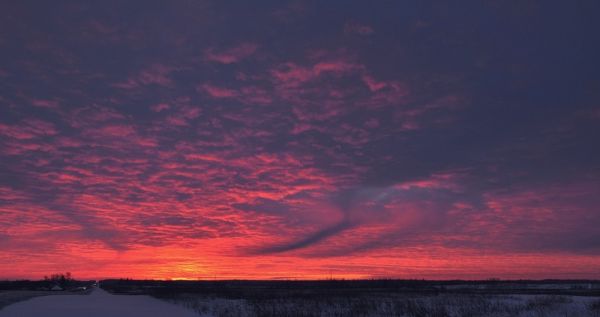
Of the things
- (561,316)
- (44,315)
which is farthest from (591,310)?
(44,315)

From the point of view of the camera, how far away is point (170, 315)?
38875 millimetres

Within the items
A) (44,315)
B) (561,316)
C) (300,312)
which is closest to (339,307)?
(300,312)

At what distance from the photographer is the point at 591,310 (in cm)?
3453

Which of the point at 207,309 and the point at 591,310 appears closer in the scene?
the point at 591,310

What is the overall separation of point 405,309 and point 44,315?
82.1 feet

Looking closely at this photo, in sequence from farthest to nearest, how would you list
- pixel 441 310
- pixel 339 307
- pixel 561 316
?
pixel 339 307 < pixel 441 310 < pixel 561 316

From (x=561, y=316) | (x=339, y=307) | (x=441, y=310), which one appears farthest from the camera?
(x=339, y=307)

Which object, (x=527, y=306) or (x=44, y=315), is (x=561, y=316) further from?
(x=44, y=315)

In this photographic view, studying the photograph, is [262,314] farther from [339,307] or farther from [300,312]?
[339,307]

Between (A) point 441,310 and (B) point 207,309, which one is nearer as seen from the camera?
(A) point 441,310

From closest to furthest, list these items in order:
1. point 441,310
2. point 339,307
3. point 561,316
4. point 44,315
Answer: point 561,316
point 44,315
point 441,310
point 339,307

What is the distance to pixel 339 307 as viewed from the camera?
147 feet

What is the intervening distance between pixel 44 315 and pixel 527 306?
3311 cm

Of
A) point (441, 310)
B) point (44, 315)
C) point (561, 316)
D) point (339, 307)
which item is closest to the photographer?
point (561, 316)
